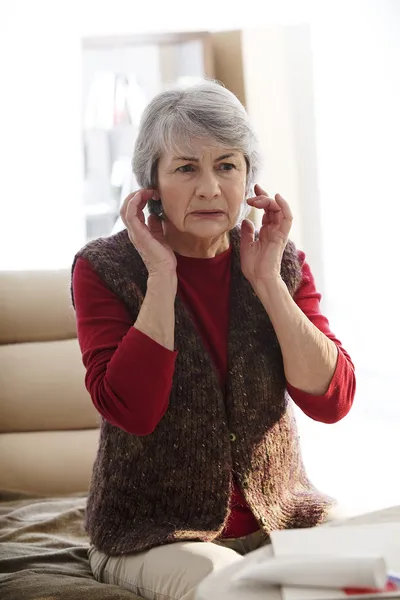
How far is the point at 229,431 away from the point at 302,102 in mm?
2319

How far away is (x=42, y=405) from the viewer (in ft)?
7.11

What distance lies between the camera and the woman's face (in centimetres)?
153

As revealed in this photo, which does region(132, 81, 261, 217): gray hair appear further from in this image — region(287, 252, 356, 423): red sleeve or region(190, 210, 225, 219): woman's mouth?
region(287, 252, 356, 423): red sleeve

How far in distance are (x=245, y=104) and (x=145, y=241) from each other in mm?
1886

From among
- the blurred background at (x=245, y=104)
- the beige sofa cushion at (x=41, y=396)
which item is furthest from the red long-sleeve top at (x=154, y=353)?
the blurred background at (x=245, y=104)

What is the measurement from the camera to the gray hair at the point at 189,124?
1.53 metres

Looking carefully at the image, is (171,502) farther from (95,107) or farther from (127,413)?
(95,107)

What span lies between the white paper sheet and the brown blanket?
502 millimetres

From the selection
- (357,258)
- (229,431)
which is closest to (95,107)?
(357,258)

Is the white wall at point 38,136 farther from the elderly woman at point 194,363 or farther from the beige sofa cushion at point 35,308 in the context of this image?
the elderly woman at point 194,363

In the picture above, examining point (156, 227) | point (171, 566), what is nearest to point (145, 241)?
point (156, 227)

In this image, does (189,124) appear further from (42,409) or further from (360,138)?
(360,138)

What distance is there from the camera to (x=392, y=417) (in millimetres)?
3711

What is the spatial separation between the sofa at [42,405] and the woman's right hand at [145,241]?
0.70 meters
